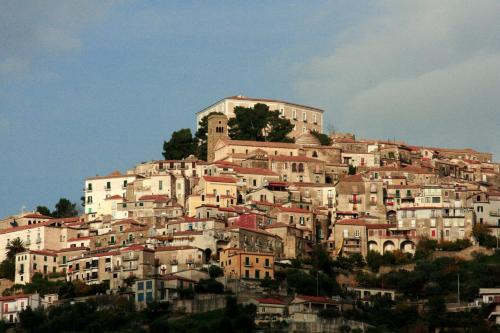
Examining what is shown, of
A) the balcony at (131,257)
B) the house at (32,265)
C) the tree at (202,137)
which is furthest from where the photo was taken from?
the tree at (202,137)

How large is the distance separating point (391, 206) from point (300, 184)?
6673 millimetres

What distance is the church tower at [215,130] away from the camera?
334 ft

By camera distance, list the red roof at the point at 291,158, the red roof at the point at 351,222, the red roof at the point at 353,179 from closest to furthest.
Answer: the red roof at the point at 351,222 → the red roof at the point at 353,179 → the red roof at the point at 291,158

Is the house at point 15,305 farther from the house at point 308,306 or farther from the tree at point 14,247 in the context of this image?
the house at point 308,306

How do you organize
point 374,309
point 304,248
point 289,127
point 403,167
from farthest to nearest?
point 289,127 → point 403,167 → point 304,248 → point 374,309

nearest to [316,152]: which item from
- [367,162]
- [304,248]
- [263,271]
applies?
[367,162]

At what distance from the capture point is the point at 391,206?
90688mm

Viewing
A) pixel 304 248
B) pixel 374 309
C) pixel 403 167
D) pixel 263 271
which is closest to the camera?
pixel 374 309

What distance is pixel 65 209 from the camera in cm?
10406

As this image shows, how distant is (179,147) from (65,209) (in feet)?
32.5

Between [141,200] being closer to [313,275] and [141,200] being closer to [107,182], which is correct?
[107,182]

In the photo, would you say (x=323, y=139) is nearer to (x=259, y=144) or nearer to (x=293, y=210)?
(x=259, y=144)

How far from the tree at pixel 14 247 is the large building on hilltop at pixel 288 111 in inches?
929

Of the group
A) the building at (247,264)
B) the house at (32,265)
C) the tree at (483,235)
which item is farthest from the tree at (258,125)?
the building at (247,264)
